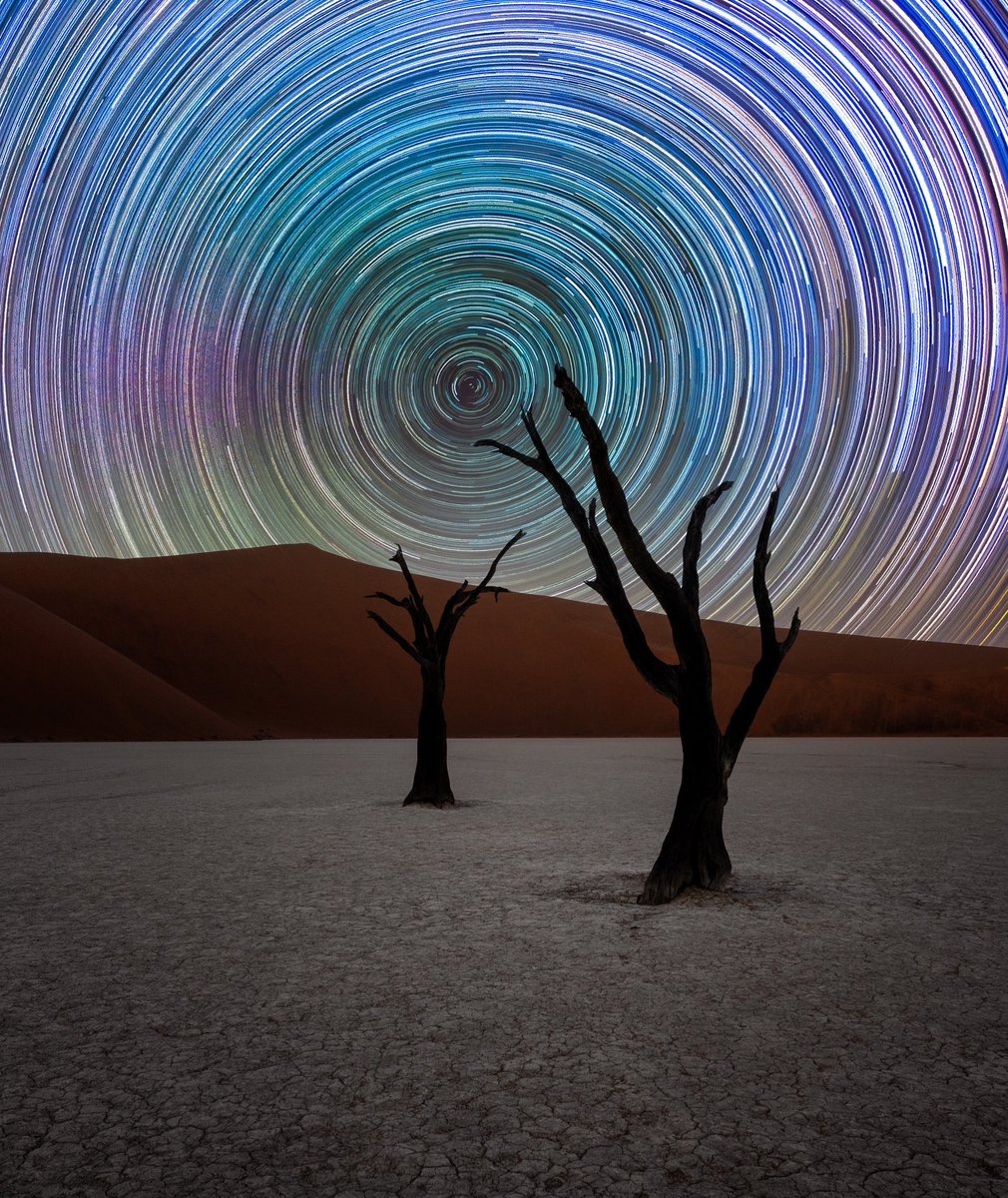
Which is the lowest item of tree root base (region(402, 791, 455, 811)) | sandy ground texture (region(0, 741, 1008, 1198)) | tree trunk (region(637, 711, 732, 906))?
sandy ground texture (region(0, 741, 1008, 1198))

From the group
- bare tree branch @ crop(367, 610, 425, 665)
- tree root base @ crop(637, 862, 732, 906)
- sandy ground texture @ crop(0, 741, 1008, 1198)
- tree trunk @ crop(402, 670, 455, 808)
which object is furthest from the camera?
bare tree branch @ crop(367, 610, 425, 665)

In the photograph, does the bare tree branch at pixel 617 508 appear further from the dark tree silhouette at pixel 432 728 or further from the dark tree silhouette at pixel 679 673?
the dark tree silhouette at pixel 432 728

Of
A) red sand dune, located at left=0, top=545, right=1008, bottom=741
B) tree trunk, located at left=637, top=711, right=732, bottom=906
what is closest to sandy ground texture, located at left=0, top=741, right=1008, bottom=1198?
tree trunk, located at left=637, top=711, right=732, bottom=906

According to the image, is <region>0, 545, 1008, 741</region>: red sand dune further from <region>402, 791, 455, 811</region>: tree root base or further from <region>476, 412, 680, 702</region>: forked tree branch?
<region>476, 412, 680, 702</region>: forked tree branch

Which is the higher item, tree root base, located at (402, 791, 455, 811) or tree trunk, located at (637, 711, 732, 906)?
tree trunk, located at (637, 711, 732, 906)

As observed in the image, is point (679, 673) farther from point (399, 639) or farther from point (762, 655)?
point (399, 639)

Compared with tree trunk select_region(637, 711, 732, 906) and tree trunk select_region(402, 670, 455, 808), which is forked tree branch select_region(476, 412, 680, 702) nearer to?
tree trunk select_region(637, 711, 732, 906)

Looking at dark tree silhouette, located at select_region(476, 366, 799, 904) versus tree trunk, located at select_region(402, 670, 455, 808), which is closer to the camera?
dark tree silhouette, located at select_region(476, 366, 799, 904)

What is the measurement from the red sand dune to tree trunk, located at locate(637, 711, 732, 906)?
38002 mm

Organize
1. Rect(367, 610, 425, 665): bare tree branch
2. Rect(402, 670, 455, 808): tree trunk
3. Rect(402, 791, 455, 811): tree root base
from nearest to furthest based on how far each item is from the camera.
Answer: Rect(402, 791, 455, 811): tree root base < Rect(402, 670, 455, 808): tree trunk < Rect(367, 610, 425, 665): bare tree branch

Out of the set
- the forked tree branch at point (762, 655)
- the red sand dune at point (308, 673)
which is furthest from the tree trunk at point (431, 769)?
the red sand dune at point (308, 673)

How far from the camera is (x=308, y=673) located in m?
63.2

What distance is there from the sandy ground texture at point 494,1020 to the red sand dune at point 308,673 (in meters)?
36.9

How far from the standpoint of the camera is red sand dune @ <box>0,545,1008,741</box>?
46156 millimetres
